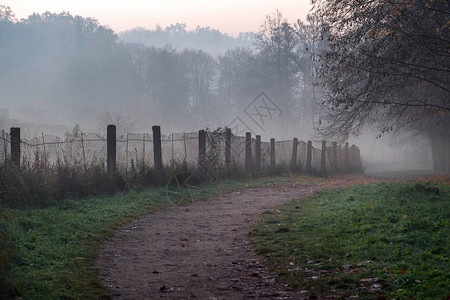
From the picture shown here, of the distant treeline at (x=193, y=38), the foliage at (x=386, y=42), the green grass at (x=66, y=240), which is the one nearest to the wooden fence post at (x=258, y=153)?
the foliage at (x=386, y=42)

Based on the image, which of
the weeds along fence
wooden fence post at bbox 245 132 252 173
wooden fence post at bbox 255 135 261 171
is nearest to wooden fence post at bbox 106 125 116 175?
the weeds along fence

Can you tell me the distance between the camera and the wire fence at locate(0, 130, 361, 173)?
12.1 metres

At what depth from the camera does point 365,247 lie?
6.73 metres

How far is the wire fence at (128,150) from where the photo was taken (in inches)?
478

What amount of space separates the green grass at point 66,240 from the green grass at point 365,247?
2.76 metres

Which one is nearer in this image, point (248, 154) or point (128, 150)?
point (128, 150)

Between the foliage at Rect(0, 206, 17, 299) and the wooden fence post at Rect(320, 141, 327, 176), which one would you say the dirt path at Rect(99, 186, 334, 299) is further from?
the wooden fence post at Rect(320, 141, 327, 176)

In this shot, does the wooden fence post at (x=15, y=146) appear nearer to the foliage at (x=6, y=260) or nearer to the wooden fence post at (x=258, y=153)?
the foliage at (x=6, y=260)

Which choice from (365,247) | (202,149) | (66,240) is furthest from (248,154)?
(365,247)

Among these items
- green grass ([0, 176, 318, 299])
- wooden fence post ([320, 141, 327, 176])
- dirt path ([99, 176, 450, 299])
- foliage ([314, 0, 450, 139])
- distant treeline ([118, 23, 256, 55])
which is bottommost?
dirt path ([99, 176, 450, 299])

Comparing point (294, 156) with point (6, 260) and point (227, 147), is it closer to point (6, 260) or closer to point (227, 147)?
point (227, 147)

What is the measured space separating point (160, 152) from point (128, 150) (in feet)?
3.73

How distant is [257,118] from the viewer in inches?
2844

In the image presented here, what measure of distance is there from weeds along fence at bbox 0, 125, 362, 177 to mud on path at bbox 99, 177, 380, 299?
3.73 metres
